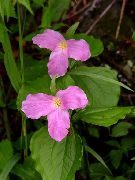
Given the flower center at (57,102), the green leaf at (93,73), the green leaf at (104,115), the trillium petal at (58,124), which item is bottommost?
the trillium petal at (58,124)

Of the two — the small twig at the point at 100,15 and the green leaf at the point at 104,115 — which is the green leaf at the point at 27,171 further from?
the small twig at the point at 100,15

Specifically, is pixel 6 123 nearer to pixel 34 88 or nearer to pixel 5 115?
pixel 5 115

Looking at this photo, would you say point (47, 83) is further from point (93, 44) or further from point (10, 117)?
point (10, 117)

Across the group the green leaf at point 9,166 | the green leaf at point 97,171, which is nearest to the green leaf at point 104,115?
the green leaf at point 9,166

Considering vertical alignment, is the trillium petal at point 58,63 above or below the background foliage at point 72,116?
above

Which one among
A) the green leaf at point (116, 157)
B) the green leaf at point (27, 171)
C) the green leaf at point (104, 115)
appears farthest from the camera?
the green leaf at point (116, 157)

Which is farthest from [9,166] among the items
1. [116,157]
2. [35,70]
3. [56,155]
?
[116,157]

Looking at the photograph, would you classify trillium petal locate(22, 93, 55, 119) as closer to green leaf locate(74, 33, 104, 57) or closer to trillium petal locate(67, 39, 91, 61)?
trillium petal locate(67, 39, 91, 61)
